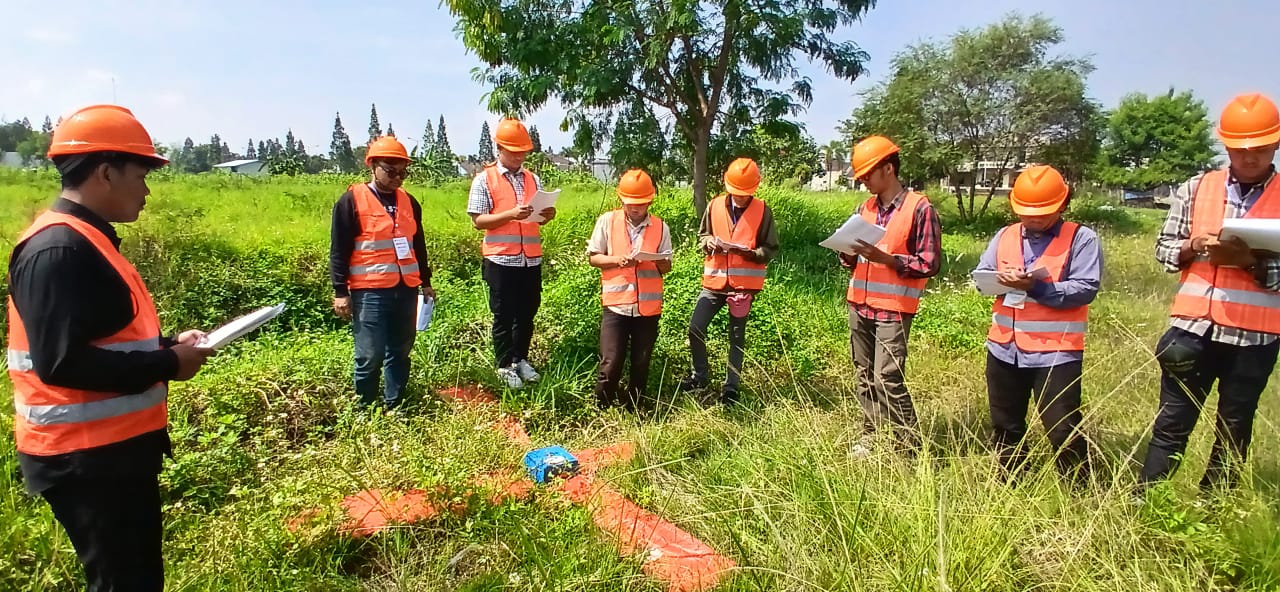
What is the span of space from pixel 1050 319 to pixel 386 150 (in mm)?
3224

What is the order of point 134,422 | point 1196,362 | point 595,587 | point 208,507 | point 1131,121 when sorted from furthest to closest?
point 1131,121
point 208,507
point 1196,362
point 595,587
point 134,422

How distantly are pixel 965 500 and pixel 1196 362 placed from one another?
1.16 meters

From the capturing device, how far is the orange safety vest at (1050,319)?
2.93 metres

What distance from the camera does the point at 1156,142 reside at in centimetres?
4216

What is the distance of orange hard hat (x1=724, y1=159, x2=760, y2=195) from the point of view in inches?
171

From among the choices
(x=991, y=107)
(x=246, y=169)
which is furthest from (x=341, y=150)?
(x=991, y=107)

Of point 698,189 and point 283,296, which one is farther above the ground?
point 698,189

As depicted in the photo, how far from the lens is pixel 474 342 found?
16.2ft

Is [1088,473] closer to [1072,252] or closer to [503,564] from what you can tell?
[1072,252]

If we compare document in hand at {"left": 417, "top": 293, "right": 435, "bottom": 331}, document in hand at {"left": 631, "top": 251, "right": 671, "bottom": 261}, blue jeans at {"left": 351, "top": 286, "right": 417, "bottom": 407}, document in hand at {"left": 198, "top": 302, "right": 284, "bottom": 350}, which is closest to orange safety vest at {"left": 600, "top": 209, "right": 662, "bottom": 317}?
document in hand at {"left": 631, "top": 251, "right": 671, "bottom": 261}

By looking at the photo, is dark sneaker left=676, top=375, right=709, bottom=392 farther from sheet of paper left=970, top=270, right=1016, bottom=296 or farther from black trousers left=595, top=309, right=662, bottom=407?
sheet of paper left=970, top=270, right=1016, bottom=296

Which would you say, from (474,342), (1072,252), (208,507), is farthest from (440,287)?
(1072,252)

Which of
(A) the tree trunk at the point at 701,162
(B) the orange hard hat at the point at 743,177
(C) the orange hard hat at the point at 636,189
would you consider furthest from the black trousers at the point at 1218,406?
(A) the tree trunk at the point at 701,162

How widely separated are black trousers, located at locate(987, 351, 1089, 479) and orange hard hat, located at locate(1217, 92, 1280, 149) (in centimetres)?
99
